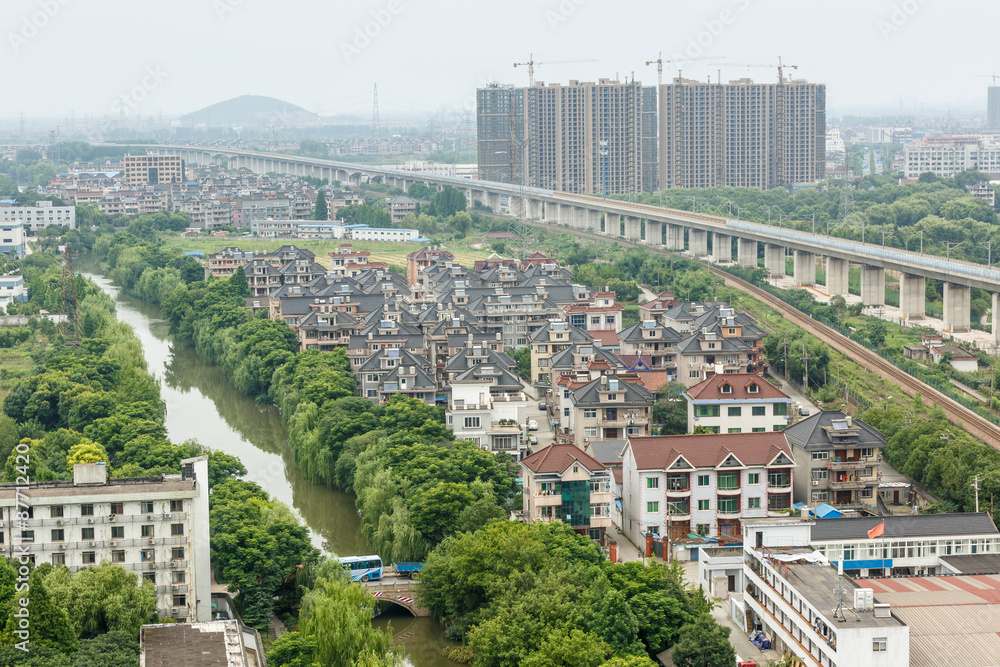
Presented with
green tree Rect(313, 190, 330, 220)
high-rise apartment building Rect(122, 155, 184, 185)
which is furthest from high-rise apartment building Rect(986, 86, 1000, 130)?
green tree Rect(313, 190, 330, 220)

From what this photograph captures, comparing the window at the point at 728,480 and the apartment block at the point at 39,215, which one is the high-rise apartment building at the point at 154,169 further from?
the window at the point at 728,480

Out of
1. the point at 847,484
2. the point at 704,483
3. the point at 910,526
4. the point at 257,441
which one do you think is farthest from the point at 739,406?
the point at 257,441

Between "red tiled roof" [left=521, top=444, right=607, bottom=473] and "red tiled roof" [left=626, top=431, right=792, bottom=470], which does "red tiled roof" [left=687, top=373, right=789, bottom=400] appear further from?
"red tiled roof" [left=521, top=444, right=607, bottom=473]

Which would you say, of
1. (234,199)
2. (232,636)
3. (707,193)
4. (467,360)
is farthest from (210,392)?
(707,193)

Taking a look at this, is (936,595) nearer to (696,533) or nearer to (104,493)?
(696,533)

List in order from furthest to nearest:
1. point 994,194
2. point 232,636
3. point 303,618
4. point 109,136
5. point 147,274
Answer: point 109,136
point 994,194
point 147,274
point 303,618
point 232,636
